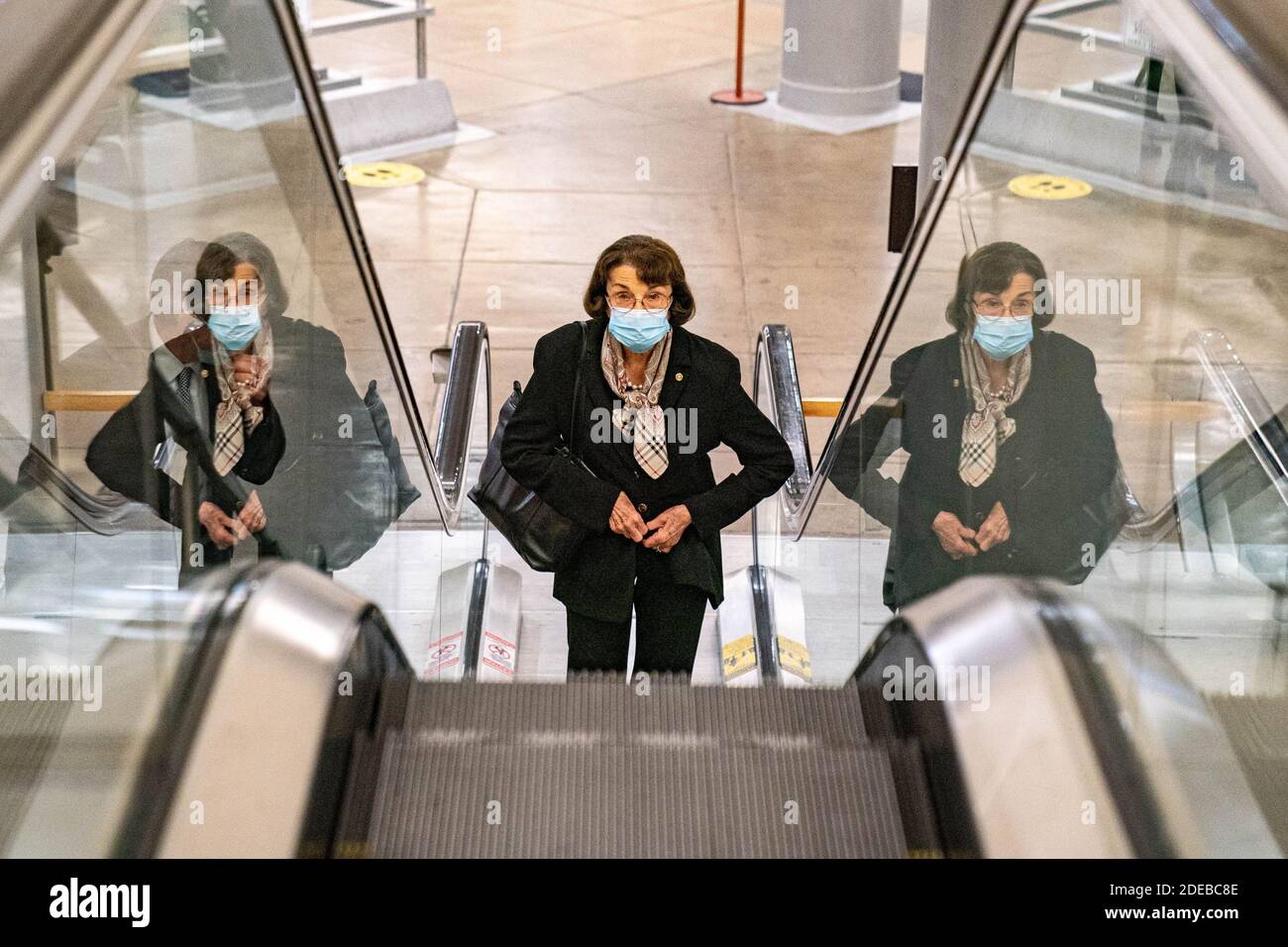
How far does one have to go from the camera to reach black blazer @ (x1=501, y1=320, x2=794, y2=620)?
3.64 meters

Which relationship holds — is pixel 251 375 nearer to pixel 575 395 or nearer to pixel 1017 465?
pixel 575 395

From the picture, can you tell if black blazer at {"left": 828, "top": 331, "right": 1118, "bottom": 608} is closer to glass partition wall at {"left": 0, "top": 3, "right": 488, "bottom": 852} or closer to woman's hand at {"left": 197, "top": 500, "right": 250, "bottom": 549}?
glass partition wall at {"left": 0, "top": 3, "right": 488, "bottom": 852}

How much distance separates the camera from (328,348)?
12.7 feet

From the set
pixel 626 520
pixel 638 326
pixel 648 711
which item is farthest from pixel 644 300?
pixel 648 711

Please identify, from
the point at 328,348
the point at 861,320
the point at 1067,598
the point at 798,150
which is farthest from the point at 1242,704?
the point at 798,150

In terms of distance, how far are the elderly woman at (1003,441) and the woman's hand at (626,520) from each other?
659mm

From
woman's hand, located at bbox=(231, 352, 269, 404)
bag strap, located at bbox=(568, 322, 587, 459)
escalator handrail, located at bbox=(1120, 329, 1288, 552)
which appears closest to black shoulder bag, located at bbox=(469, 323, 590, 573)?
bag strap, located at bbox=(568, 322, 587, 459)

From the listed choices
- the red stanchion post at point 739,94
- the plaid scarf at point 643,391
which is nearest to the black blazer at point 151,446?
the plaid scarf at point 643,391

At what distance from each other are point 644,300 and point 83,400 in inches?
51.0

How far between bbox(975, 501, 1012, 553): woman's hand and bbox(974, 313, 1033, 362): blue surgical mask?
1.07ft

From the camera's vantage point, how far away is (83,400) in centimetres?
300

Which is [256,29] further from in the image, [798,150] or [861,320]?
[798,150]

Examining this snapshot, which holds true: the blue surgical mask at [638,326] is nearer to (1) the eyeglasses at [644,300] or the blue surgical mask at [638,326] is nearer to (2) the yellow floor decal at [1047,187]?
(1) the eyeglasses at [644,300]

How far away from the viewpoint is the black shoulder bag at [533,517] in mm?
3719
